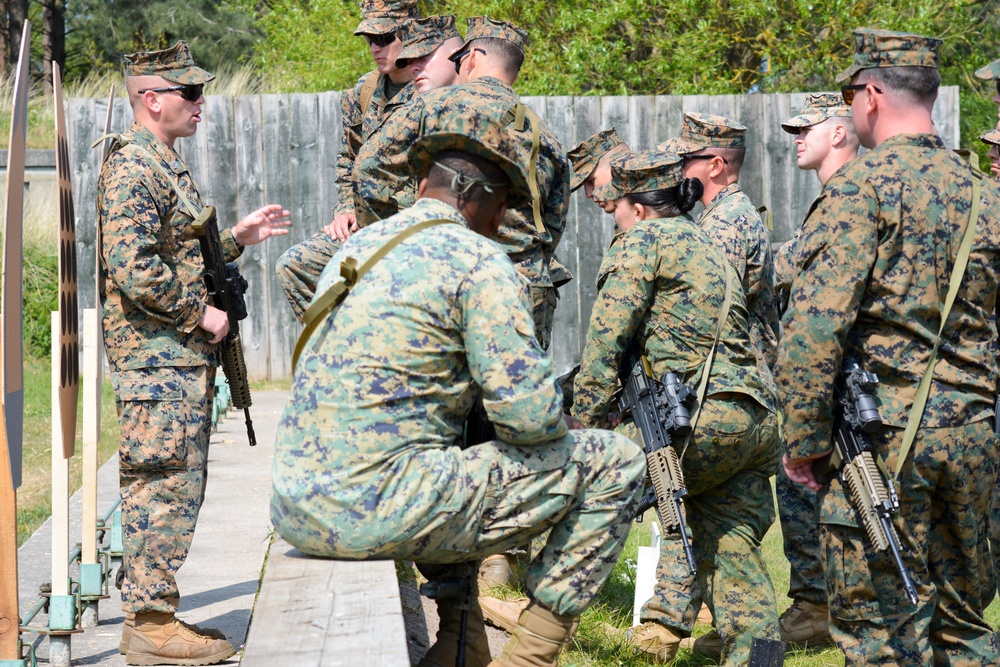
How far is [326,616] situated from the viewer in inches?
134

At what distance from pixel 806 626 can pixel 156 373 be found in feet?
10.7

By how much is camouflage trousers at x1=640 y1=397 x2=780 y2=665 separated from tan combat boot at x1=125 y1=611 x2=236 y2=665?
6.48 ft

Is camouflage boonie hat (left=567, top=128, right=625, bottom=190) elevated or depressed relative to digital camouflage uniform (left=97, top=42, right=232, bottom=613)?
elevated

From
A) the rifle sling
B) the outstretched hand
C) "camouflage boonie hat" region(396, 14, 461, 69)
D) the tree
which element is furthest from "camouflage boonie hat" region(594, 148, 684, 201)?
the tree

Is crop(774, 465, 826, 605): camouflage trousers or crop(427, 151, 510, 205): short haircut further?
crop(774, 465, 826, 605): camouflage trousers

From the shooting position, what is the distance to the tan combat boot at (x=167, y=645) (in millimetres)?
5020

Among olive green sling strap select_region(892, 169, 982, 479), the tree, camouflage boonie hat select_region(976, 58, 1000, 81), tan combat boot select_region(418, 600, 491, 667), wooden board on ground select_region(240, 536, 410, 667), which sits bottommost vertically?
tan combat boot select_region(418, 600, 491, 667)

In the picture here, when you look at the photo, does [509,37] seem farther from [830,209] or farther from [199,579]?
[199,579]

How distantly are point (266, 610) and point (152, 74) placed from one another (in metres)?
2.94

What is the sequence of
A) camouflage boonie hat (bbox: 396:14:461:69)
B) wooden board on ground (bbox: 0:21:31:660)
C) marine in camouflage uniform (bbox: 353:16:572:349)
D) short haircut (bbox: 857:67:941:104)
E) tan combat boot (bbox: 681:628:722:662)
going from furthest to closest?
1. camouflage boonie hat (bbox: 396:14:461:69)
2. tan combat boot (bbox: 681:628:722:662)
3. marine in camouflage uniform (bbox: 353:16:572:349)
4. wooden board on ground (bbox: 0:21:31:660)
5. short haircut (bbox: 857:67:941:104)

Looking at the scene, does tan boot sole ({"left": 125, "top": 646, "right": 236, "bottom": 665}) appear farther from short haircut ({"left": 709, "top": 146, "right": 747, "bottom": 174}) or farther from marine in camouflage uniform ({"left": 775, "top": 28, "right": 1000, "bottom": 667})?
short haircut ({"left": 709, "top": 146, "right": 747, "bottom": 174})

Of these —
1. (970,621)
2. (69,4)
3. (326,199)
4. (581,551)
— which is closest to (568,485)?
(581,551)

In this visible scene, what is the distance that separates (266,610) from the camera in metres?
3.52

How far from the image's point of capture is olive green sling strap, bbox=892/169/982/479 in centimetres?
398
